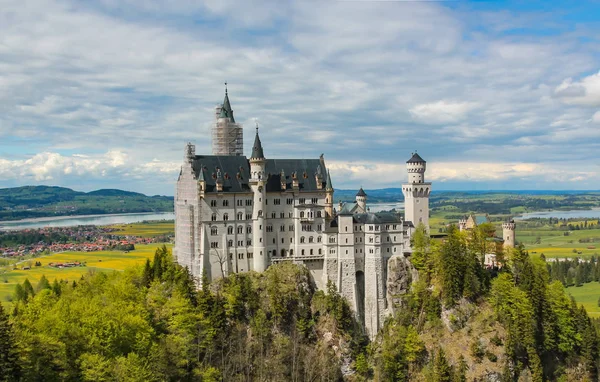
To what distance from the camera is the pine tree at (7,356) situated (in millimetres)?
57781

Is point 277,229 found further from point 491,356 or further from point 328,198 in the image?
point 491,356

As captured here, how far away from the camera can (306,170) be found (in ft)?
329

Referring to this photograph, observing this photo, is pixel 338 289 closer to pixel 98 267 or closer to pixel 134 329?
pixel 134 329

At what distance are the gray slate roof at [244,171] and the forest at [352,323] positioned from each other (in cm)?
Result: 1406

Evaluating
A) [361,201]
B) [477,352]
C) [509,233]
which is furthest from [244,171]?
[509,233]

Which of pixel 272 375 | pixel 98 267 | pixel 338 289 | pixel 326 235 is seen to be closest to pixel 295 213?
Result: pixel 326 235

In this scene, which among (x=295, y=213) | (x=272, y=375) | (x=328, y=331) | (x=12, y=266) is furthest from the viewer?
(x=12, y=266)

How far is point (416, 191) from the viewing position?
102000 mm

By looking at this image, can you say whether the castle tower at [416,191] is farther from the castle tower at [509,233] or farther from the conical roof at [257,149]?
the conical roof at [257,149]

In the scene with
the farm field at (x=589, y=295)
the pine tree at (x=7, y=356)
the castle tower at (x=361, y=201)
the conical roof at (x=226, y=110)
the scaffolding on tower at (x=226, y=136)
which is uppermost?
the conical roof at (x=226, y=110)

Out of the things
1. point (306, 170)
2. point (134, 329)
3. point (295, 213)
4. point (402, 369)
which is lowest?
point (402, 369)

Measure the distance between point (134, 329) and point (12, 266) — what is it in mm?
98320

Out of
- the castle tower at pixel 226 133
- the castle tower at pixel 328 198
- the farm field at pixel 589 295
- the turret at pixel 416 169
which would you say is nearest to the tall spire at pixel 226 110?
the castle tower at pixel 226 133

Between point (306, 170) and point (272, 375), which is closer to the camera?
point (272, 375)
